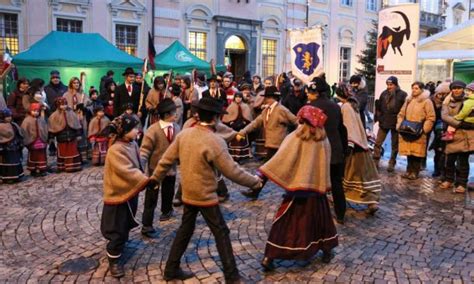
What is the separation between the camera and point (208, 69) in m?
18.1

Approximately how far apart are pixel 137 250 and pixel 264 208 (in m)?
2.25

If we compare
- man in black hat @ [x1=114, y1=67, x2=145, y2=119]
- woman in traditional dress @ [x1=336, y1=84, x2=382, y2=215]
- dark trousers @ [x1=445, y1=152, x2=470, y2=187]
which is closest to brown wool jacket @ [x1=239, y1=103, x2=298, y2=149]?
woman in traditional dress @ [x1=336, y1=84, x2=382, y2=215]

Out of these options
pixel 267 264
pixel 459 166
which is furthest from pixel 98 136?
pixel 459 166

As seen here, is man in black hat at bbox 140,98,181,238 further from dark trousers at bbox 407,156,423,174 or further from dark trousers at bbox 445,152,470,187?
dark trousers at bbox 407,156,423,174

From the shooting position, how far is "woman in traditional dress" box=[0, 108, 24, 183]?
848 centimetres

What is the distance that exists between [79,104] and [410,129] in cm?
681

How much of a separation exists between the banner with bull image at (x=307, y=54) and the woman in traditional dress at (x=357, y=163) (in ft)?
10.7

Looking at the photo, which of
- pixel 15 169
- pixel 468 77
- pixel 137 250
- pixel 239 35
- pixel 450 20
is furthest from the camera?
pixel 450 20

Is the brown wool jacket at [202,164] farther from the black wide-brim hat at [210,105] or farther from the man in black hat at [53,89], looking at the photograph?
the man in black hat at [53,89]

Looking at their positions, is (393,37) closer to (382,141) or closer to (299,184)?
(382,141)

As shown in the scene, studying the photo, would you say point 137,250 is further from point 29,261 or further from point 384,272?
point 384,272

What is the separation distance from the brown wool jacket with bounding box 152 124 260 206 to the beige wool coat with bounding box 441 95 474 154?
4864mm

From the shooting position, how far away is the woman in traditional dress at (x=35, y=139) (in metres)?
8.96

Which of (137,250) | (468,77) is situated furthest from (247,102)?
(468,77)
